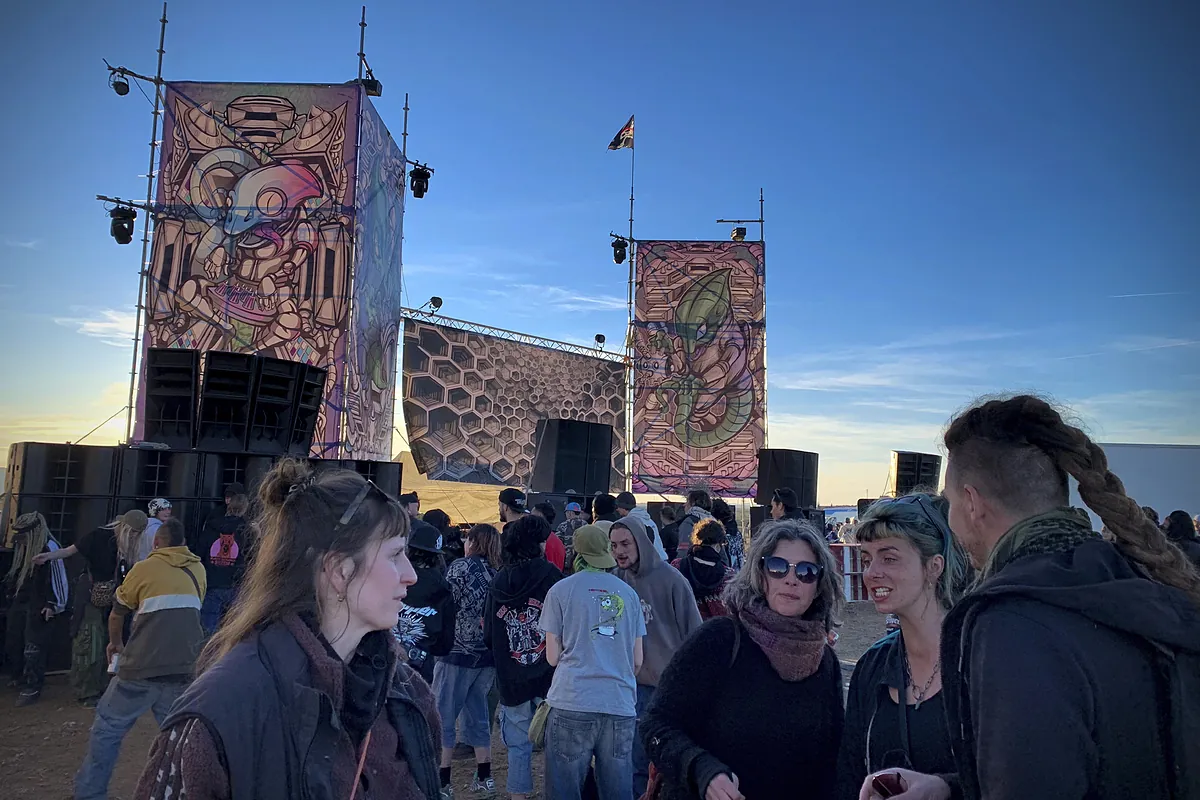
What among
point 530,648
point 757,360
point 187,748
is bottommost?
point 530,648

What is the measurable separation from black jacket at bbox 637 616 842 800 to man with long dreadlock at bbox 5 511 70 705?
22.8ft

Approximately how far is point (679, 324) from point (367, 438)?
10.8 meters

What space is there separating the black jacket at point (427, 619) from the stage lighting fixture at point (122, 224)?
557 inches

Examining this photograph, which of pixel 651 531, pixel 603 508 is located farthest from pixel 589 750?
pixel 603 508

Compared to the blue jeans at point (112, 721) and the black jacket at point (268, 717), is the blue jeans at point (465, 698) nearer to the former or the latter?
the blue jeans at point (112, 721)

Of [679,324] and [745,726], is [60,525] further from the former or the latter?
[679,324]

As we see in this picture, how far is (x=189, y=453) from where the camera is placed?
28.5 feet

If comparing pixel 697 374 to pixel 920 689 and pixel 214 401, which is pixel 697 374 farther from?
pixel 920 689

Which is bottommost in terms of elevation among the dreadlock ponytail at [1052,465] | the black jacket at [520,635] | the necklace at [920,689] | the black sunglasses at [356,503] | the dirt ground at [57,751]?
the dirt ground at [57,751]

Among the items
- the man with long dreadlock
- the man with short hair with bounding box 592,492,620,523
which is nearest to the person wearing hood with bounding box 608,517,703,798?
the man with short hair with bounding box 592,492,620,523

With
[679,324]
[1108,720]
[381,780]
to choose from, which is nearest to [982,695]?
[1108,720]

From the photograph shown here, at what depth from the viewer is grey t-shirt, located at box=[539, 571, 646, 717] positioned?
3.68 m

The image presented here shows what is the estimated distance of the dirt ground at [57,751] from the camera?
5098 millimetres

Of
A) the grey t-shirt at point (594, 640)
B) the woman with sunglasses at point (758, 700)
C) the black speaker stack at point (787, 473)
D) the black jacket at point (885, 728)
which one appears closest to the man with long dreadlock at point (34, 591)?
the grey t-shirt at point (594, 640)
